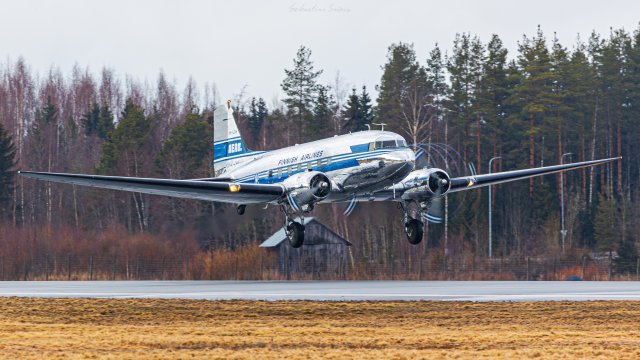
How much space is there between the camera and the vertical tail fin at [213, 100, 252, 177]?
173ft

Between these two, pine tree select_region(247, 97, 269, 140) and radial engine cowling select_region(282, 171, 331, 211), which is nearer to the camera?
radial engine cowling select_region(282, 171, 331, 211)

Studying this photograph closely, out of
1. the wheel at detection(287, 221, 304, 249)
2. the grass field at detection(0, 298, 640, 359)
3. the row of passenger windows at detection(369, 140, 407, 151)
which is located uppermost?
the row of passenger windows at detection(369, 140, 407, 151)

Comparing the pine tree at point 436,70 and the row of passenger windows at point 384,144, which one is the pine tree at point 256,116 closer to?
the pine tree at point 436,70

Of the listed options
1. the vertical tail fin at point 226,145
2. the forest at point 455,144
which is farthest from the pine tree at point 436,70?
the vertical tail fin at point 226,145

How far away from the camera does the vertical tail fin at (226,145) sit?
52.8 meters

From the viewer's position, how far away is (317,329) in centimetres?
2756

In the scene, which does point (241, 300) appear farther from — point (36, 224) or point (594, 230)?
point (594, 230)

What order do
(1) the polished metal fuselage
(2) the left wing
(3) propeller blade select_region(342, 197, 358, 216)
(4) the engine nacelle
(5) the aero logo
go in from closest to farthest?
(1) the polished metal fuselage < (4) the engine nacelle < (2) the left wing < (3) propeller blade select_region(342, 197, 358, 216) < (5) the aero logo

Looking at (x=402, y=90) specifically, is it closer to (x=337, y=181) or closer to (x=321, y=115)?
(x=321, y=115)

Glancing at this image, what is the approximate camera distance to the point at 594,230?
95938mm

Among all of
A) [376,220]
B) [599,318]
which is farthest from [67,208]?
[599,318]

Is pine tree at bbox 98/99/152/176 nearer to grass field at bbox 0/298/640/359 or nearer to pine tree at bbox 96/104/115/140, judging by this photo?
pine tree at bbox 96/104/115/140

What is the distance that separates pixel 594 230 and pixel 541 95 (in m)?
16.0

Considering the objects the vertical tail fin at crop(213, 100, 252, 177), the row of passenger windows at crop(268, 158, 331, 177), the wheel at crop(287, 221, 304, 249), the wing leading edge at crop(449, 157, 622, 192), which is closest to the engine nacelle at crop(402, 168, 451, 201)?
the wing leading edge at crop(449, 157, 622, 192)
